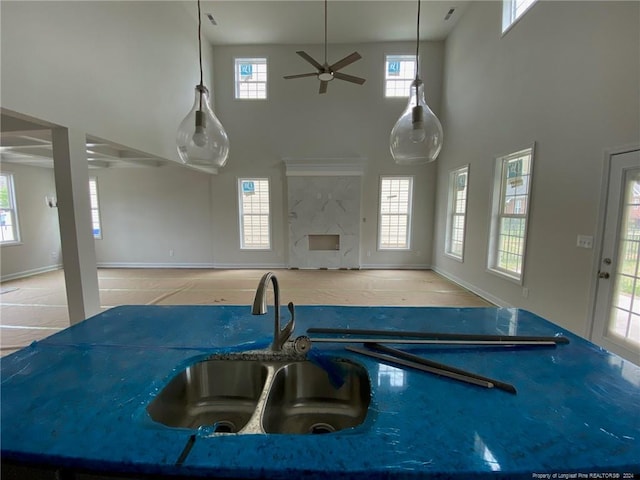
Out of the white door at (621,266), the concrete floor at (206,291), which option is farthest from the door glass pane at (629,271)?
the concrete floor at (206,291)

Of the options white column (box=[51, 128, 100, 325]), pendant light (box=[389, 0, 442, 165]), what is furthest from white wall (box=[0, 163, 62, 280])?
pendant light (box=[389, 0, 442, 165])

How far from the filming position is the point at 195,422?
3.91 ft

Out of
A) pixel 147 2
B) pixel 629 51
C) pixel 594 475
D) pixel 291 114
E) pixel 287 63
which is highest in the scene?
pixel 287 63

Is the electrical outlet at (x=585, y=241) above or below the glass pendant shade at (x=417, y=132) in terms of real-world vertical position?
below

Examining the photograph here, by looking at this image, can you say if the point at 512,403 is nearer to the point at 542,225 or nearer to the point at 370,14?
the point at 542,225

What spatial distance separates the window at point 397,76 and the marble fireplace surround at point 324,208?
1.86 meters

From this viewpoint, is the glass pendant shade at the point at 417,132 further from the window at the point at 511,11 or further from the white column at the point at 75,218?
the window at the point at 511,11

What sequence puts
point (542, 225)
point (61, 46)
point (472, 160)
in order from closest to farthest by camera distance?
1. point (61, 46)
2. point (542, 225)
3. point (472, 160)

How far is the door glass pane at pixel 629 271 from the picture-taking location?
2.38 meters

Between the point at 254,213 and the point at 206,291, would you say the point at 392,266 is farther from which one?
the point at 206,291

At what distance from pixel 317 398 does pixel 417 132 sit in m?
1.65

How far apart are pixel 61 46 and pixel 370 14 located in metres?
5.19

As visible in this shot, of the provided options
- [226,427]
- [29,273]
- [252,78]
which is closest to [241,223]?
[252,78]

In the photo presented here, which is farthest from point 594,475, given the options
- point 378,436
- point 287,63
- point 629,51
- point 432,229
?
point 287,63
